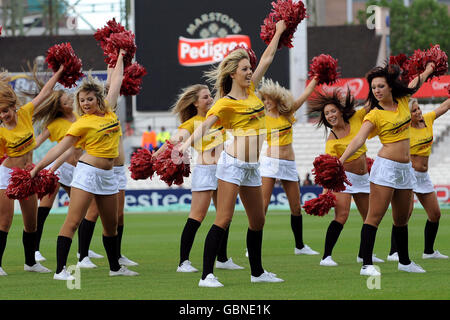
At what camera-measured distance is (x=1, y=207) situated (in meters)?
8.70

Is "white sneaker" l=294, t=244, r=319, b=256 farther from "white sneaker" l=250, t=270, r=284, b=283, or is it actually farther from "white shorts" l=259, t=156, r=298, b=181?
"white sneaker" l=250, t=270, r=284, b=283

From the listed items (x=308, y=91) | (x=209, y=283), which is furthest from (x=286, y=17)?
(x=209, y=283)

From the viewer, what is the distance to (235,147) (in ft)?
24.3

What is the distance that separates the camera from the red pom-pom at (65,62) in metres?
8.73

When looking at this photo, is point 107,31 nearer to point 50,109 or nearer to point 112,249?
point 50,109

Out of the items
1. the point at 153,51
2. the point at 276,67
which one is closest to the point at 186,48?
the point at 153,51

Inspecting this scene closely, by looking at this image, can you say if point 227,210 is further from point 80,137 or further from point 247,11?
point 247,11

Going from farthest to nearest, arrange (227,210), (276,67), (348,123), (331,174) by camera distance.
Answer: (276,67)
(348,123)
(331,174)
(227,210)

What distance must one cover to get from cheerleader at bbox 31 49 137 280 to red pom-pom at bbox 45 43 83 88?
633 millimetres

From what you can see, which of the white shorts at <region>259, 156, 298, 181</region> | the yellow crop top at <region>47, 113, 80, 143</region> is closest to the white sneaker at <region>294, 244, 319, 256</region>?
the white shorts at <region>259, 156, 298, 181</region>

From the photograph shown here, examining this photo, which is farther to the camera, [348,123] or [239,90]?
[348,123]

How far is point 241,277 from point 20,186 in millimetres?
2281

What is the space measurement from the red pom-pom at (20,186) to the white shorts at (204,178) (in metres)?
1.72

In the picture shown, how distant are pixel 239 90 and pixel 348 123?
2.50 meters
